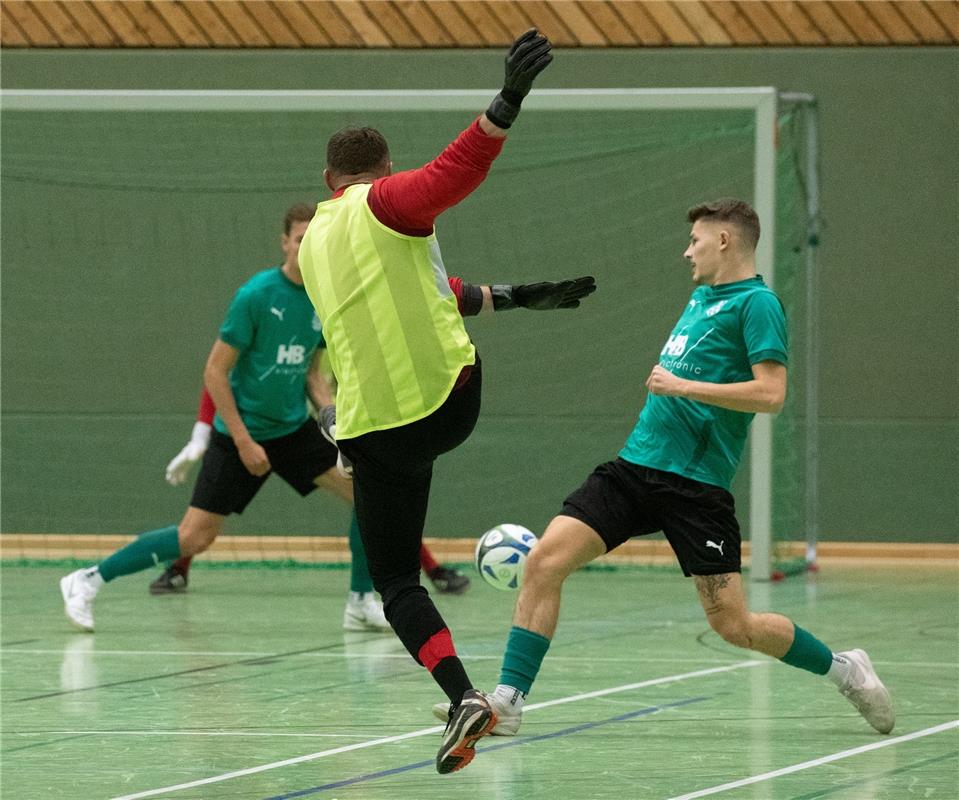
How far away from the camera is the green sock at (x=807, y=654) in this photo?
563 centimetres

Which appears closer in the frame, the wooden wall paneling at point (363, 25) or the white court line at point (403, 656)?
the white court line at point (403, 656)

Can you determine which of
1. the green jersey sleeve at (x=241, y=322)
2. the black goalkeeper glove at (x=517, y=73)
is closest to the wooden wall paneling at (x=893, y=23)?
the green jersey sleeve at (x=241, y=322)

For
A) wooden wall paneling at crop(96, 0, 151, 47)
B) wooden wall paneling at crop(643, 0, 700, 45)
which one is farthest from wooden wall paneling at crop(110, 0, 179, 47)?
wooden wall paneling at crop(643, 0, 700, 45)

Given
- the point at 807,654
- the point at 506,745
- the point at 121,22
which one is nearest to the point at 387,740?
the point at 506,745

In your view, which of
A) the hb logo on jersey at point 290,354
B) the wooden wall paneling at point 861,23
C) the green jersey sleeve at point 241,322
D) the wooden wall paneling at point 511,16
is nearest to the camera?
the green jersey sleeve at point 241,322

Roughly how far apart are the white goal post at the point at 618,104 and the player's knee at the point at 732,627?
4781 mm

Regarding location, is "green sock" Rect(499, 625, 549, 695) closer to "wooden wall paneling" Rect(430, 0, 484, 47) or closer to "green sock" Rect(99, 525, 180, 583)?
"green sock" Rect(99, 525, 180, 583)

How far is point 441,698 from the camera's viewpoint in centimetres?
640

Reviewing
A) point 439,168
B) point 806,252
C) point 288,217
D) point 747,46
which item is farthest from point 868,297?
point 439,168

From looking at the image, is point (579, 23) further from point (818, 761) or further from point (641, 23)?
point (818, 761)

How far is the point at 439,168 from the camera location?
14.3ft

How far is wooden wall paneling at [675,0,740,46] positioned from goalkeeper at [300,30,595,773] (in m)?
7.53

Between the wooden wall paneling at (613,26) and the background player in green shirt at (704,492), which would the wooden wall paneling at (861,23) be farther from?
the background player in green shirt at (704,492)

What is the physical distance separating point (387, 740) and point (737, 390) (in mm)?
1688
